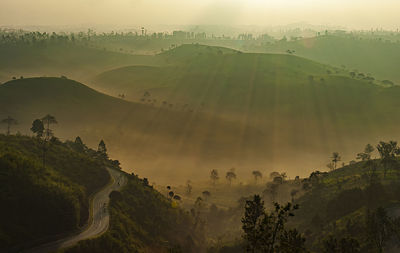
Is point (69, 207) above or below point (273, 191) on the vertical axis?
above

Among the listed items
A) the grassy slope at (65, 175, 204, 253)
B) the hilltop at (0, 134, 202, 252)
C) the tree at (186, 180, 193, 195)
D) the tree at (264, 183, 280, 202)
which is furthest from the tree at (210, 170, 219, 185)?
the hilltop at (0, 134, 202, 252)

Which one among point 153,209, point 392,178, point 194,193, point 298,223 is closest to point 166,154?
point 194,193

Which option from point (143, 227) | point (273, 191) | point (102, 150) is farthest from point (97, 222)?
point (273, 191)

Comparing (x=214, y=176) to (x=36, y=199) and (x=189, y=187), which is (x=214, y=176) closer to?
(x=189, y=187)

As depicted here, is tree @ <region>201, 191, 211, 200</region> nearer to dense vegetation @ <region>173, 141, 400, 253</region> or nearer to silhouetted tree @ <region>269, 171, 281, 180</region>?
dense vegetation @ <region>173, 141, 400, 253</region>

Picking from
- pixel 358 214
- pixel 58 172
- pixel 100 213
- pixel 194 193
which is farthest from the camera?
pixel 194 193

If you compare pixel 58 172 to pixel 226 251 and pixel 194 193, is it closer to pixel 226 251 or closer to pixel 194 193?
pixel 226 251
